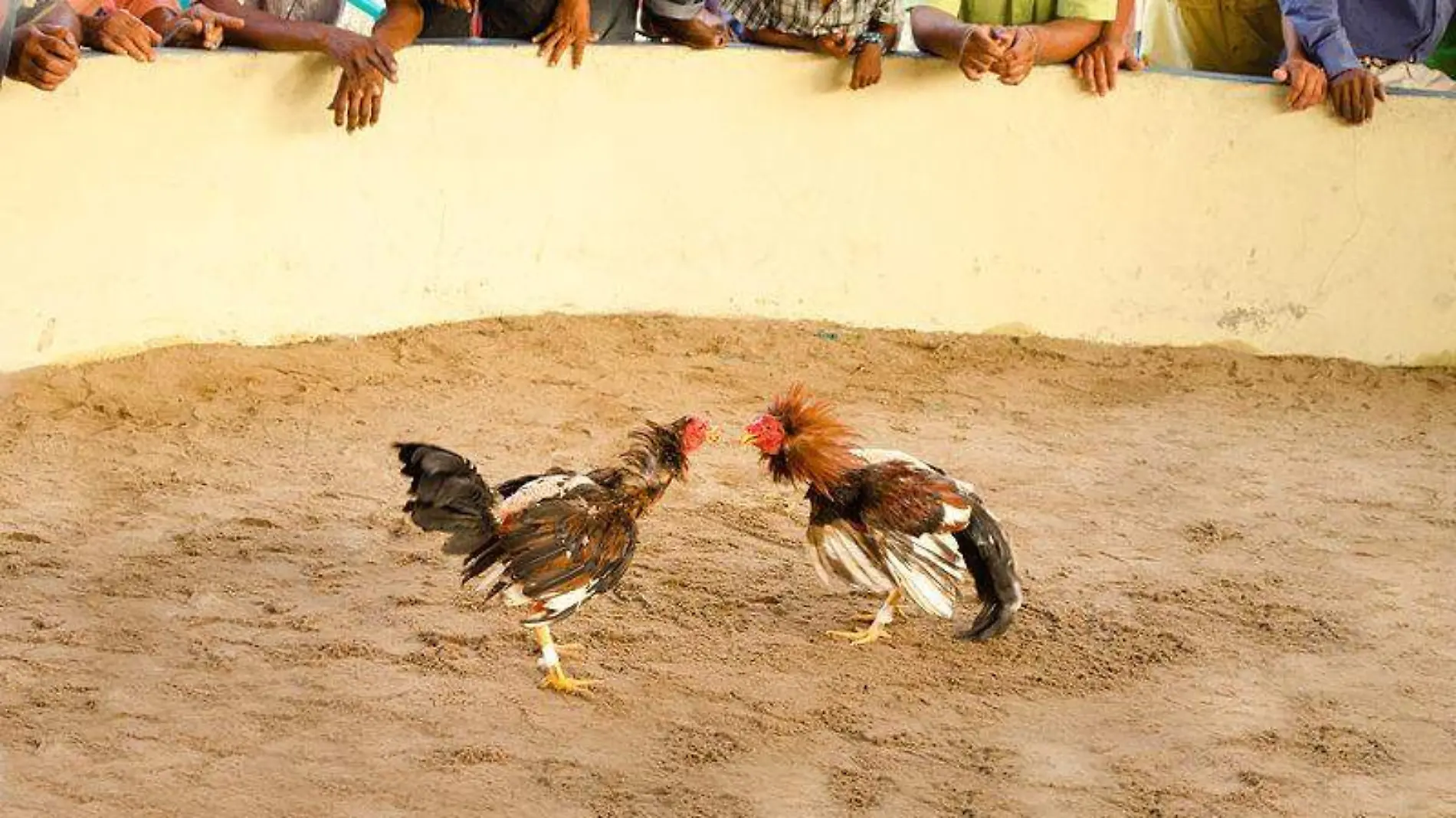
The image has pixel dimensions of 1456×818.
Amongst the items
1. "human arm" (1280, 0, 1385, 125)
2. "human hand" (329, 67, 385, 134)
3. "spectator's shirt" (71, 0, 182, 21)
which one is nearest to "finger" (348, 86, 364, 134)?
"human hand" (329, 67, 385, 134)

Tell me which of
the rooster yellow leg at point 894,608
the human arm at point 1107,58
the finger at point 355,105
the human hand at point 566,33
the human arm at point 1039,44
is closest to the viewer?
the rooster yellow leg at point 894,608

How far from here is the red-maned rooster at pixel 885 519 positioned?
4863mm

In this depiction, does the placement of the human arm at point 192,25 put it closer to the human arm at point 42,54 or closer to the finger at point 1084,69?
the human arm at point 42,54

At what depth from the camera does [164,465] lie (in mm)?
6145

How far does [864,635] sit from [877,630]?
4cm

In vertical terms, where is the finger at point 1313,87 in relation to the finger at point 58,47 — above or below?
above

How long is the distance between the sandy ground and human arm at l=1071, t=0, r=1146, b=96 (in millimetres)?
1130

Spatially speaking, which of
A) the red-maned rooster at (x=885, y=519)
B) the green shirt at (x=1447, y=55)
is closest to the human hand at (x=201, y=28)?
the red-maned rooster at (x=885, y=519)

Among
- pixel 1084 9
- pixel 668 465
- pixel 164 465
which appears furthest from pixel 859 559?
pixel 1084 9

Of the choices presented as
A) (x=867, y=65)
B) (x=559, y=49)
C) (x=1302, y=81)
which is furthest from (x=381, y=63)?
(x=1302, y=81)

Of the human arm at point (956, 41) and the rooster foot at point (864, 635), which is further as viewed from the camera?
the human arm at point (956, 41)

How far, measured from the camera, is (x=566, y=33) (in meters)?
7.25

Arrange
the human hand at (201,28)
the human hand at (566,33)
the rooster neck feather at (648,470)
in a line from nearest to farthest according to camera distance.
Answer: the rooster neck feather at (648,470), the human hand at (201,28), the human hand at (566,33)

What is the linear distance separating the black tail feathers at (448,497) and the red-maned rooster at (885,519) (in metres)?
0.70
